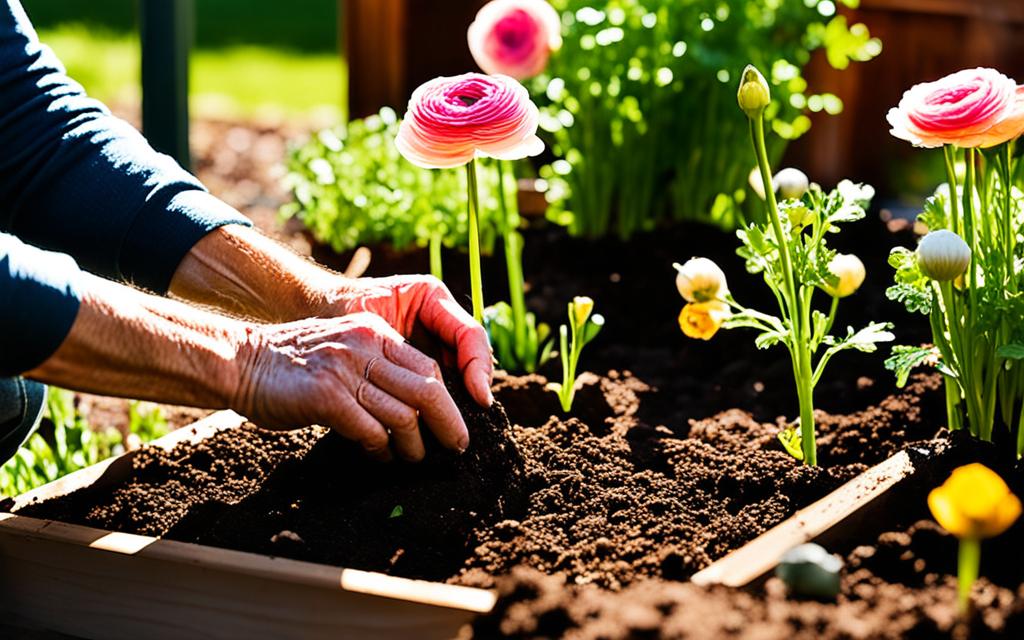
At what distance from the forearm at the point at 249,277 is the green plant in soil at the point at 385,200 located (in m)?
0.88

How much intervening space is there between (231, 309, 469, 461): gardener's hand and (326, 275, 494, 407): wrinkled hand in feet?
0.53

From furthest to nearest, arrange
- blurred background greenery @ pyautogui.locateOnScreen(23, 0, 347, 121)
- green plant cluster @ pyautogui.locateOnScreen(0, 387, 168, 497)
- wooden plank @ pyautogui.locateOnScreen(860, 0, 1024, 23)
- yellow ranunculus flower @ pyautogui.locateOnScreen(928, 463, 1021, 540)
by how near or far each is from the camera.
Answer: blurred background greenery @ pyautogui.locateOnScreen(23, 0, 347, 121) → wooden plank @ pyautogui.locateOnScreen(860, 0, 1024, 23) → green plant cluster @ pyautogui.locateOnScreen(0, 387, 168, 497) → yellow ranunculus flower @ pyautogui.locateOnScreen(928, 463, 1021, 540)

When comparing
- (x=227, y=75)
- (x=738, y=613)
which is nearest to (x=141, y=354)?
(x=738, y=613)

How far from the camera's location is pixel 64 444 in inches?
100

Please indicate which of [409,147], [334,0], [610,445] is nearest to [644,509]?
[610,445]

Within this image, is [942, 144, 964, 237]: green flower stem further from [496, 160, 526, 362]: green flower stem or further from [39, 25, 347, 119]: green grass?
[39, 25, 347, 119]: green grass

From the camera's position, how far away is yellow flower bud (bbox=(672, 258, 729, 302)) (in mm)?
2016

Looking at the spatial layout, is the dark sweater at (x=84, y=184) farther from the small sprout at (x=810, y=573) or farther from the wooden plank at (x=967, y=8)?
the wooden plank at (x=967, y=8)

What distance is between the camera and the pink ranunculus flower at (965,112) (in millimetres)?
1741

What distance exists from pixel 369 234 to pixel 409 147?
108 centimetres

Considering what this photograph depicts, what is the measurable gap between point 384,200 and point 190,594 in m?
1.50

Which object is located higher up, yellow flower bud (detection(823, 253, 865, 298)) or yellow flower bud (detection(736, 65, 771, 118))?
yellow flower bud (detection(736, 65, 771, 118))

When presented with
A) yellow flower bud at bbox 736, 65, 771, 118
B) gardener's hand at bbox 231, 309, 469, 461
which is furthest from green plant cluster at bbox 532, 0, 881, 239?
gardener's hand at bbox 231, 309, 469, 461

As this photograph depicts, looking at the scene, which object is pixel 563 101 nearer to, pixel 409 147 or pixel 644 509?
pixel 409 147
